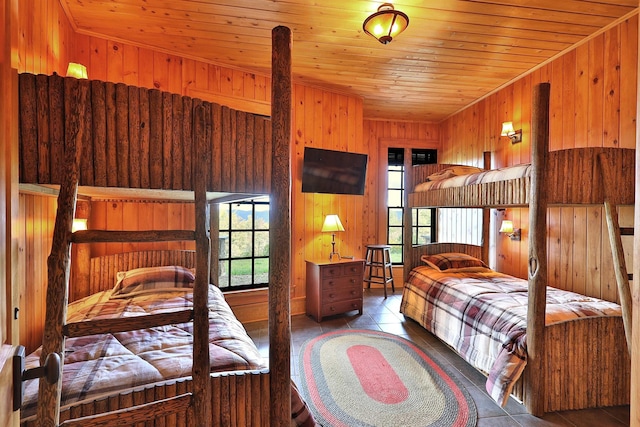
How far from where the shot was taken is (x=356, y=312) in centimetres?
375

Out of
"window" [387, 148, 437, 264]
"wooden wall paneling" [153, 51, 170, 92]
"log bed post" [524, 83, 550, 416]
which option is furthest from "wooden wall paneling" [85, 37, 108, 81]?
"window" [387, 148, 437, 264]

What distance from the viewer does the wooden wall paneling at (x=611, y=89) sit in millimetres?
2439

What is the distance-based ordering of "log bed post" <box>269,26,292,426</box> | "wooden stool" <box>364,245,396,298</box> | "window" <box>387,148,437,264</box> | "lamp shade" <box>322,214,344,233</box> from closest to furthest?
1. "log bed post" <box>269,26,292,426</box>
2. "lamp shade" <box>322,214,344,233</box>
3. "wooden stool" <box>364,245,396,298</box>
4. "window" <box>387,148,437,264</box>

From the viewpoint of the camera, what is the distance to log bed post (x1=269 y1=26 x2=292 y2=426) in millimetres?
1218

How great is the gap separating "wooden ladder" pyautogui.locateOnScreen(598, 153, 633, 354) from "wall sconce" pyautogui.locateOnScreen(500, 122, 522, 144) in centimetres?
174

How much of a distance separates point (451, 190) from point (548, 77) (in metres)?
1.59

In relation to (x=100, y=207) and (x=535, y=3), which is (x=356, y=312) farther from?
(x=535, y=3)

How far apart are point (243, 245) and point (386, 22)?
271cm

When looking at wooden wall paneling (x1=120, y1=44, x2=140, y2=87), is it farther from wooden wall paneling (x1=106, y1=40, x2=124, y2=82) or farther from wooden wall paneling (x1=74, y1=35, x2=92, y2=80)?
wooden wall paneling (x1=74, y1=35, x2=92, y2=80)

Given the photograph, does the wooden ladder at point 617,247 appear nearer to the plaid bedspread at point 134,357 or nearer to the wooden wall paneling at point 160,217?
the plaid bedspread at point 134,357

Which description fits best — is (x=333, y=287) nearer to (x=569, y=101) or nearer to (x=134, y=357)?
(x=134, y=357)

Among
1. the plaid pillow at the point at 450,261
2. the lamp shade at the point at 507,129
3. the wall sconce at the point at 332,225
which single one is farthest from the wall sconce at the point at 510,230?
the wall sconce at the point at 332,225

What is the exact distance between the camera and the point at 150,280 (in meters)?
2.40

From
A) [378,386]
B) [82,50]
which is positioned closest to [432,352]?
[378,386]
